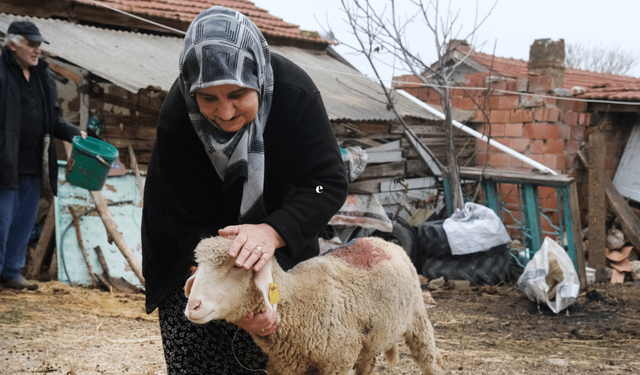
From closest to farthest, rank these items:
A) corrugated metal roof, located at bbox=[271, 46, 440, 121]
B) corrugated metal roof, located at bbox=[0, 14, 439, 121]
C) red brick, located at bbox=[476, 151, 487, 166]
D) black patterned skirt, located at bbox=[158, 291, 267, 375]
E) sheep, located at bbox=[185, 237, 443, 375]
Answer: sheep, located at bbox=[185, 237, 443, 375]
black patterned skirt, located at bbox=[158, 291, 267, 375]
corrugated metal roof, located at bbox=[0, 14, 439, 121]
corrugated metal roof, located at bbox=[271, 46, 440, 121]
red brick, located at bbox=[476, 151, 487, 166]

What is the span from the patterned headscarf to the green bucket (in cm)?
377

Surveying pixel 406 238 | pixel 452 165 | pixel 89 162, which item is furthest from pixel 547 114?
pixel 89 162

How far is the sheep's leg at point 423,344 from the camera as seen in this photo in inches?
114

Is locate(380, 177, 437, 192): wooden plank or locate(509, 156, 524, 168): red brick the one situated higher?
locate(509, 156, 524, 168): red brick

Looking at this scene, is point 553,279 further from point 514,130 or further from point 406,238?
point 514,130

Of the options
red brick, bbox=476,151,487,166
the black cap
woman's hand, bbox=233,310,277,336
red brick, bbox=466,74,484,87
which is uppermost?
the black cap

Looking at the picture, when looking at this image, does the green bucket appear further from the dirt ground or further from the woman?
the woman

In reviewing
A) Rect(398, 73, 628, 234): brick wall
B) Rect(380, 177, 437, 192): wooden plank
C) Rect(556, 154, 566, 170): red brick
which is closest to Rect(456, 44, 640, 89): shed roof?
Rect(398, 73, 628, 234): brick wall

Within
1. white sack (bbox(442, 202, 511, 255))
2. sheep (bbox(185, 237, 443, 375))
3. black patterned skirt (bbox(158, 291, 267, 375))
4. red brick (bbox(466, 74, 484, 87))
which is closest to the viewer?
sheep (bbox(185, 237, 443, 375))

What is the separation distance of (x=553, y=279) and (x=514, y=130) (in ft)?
12.3

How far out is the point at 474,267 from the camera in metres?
7.40

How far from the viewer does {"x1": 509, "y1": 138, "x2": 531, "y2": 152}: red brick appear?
9.28m

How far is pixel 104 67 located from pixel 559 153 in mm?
7049

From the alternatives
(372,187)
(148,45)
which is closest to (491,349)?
(372,187)
